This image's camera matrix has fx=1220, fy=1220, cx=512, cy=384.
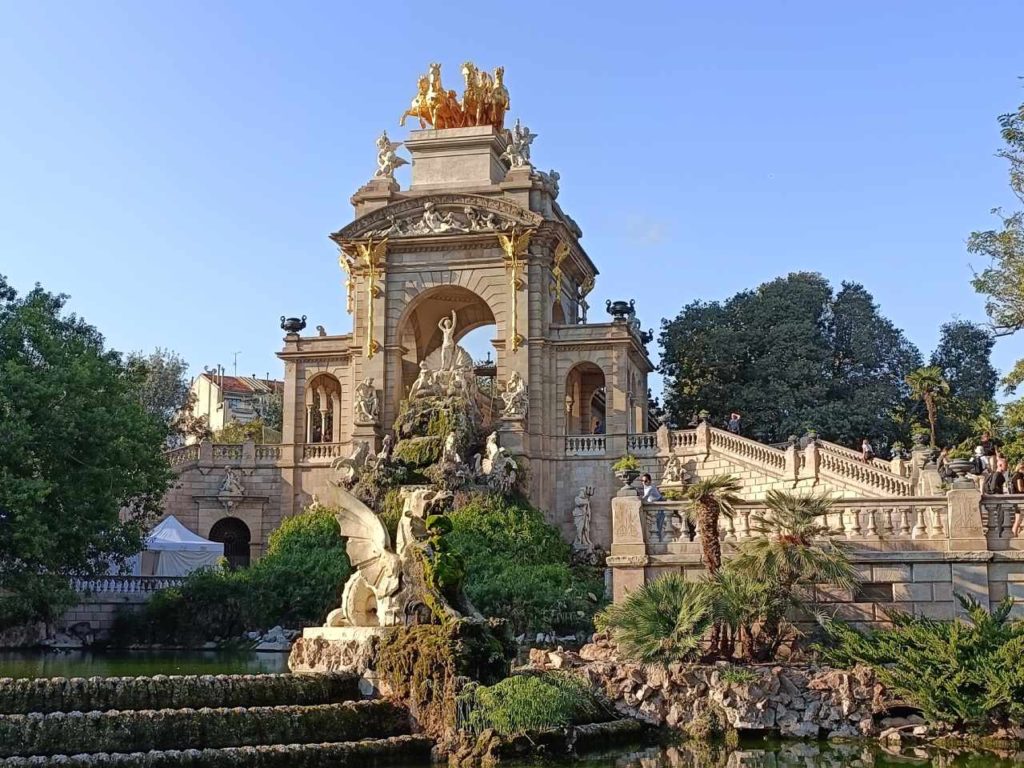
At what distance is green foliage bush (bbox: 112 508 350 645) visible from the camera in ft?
98.3

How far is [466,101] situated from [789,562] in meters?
28.8

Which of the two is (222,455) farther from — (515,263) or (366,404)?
(515,263)

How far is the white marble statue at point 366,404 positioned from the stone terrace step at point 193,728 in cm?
2211

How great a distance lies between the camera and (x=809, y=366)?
44469mm

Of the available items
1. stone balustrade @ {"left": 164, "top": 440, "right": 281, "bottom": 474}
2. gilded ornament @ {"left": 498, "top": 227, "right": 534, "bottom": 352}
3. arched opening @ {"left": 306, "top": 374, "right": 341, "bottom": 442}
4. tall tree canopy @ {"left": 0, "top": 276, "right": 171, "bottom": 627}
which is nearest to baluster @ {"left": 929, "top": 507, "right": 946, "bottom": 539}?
tall tree canopy @ {"left": 0, "top": 276, "right": 171, "bottom": 627}

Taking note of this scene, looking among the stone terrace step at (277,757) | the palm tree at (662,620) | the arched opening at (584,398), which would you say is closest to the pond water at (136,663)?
the stone terrace step at (277,757)

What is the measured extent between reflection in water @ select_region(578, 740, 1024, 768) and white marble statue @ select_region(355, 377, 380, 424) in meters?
23.0

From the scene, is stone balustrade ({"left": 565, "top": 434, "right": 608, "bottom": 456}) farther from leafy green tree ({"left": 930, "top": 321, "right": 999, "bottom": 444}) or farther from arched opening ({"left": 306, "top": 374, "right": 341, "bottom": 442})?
leafy green tree ({"left": 930, "top": 321, "right": 999, "bottom": 444})

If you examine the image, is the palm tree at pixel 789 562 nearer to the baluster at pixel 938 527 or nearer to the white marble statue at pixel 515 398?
the baluster at pixel 938 527

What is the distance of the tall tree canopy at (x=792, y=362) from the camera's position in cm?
4406

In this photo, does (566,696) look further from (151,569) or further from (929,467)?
(151,569)

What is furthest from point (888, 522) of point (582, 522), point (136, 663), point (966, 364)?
point (966, 364)

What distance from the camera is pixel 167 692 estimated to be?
14492 mm

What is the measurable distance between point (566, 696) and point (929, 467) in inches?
428
